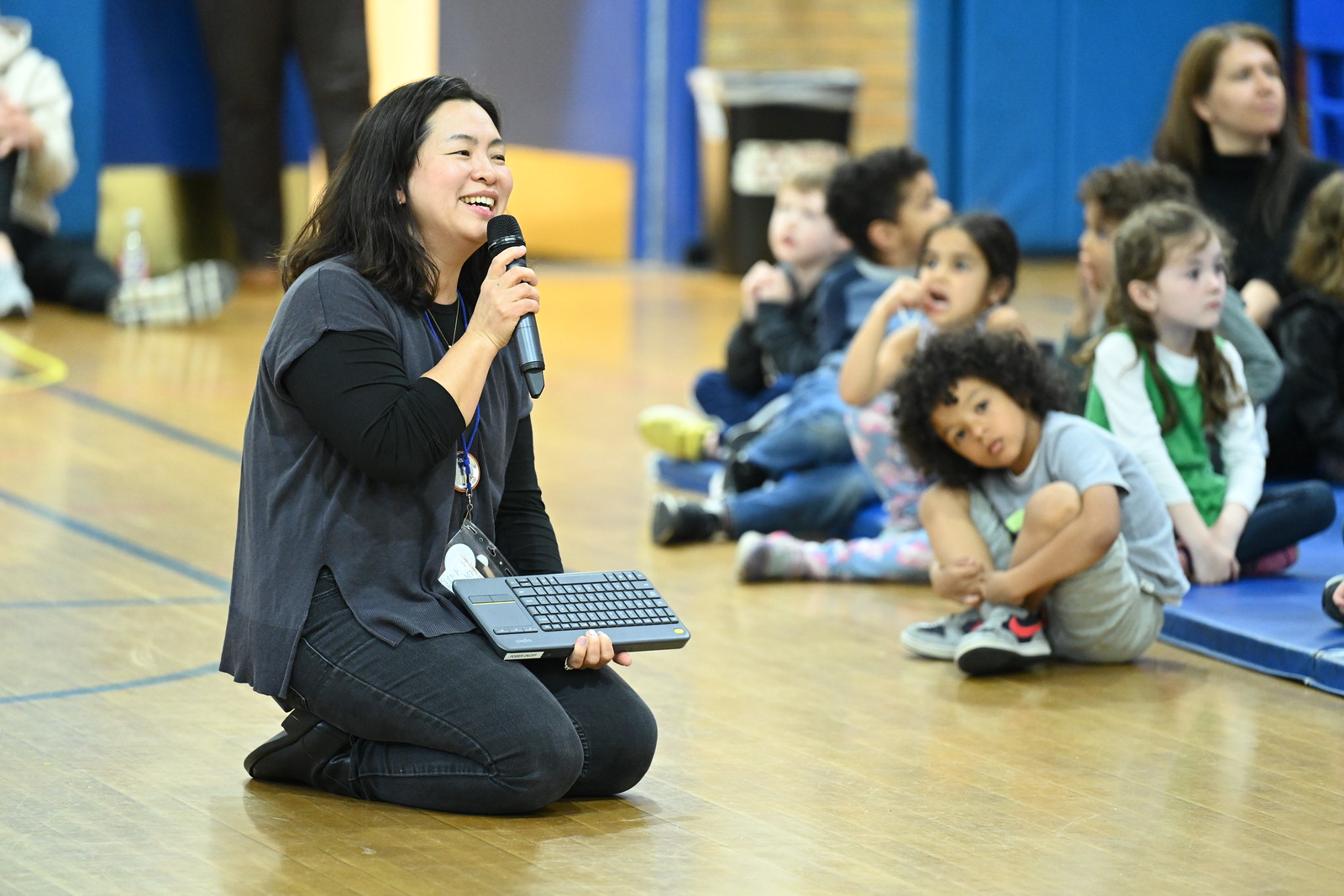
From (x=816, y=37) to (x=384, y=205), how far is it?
7.51m

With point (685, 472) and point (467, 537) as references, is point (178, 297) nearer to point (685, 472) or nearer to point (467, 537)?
point (685, 472)

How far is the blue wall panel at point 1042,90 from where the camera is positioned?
8.52 meters

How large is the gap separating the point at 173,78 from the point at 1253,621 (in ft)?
20.0

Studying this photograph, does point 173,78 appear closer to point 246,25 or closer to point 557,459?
point 246,25

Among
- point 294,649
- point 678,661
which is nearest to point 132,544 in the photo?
point 678,661

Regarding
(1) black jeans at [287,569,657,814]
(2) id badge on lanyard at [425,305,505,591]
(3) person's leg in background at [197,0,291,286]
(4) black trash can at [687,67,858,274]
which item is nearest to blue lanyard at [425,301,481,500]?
(2) id badge on lanyard at [425,305,505,591]

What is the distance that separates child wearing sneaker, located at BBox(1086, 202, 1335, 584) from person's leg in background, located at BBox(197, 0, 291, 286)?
492cm

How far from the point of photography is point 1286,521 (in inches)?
138

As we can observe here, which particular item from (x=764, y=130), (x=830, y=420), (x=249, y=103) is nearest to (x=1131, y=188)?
(x=830, y=420)

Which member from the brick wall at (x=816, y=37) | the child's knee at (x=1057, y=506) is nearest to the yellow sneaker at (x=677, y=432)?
the child's knee at (x=1057, y=506)

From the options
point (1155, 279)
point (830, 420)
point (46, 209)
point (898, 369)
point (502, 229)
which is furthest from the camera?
point (46, 209)

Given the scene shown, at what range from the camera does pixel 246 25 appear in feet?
24.9

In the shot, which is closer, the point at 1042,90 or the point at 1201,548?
the point at 1201,548

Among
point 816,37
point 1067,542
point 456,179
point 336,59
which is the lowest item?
point 1067,542
